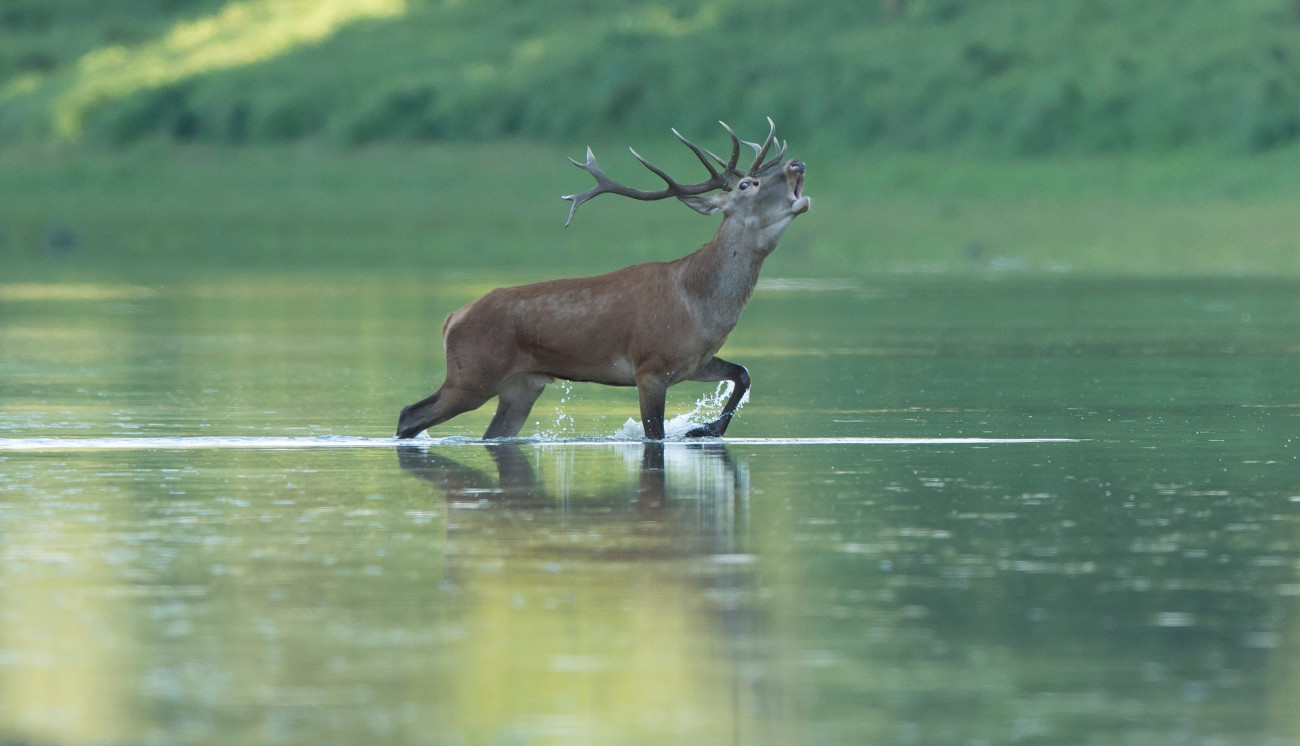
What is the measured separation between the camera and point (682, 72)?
291 ft

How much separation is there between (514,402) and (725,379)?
118cm

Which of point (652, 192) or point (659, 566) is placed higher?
point (652, 192)

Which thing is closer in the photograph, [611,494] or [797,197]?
[611,494]

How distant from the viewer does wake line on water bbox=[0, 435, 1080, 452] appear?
14.7m

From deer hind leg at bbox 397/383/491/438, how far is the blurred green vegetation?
26.1 m

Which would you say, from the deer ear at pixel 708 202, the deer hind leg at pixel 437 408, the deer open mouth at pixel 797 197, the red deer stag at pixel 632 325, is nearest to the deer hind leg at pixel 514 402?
the red deer stag at pixel 632 325

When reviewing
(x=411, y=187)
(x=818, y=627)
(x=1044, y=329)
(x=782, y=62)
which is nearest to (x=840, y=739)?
(x=818, y=627)

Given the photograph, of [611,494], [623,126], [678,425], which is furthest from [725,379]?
[623,126]

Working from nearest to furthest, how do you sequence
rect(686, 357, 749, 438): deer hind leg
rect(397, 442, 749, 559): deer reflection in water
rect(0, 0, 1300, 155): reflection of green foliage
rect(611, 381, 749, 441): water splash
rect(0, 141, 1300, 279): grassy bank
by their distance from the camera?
rect(397, 442, 749, 559): deer reflection in water < rect(686, 357, 749, 438): deer hind leg < rect(611, 381, 749, 441): water splash < rect(0, 141, 1300, 279): grassy bank < rect(0, 0, 1300, 155): reflection of green foliage

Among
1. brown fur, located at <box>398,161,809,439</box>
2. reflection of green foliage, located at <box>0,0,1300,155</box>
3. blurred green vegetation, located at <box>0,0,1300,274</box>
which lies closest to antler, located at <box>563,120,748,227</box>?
brown fur, located at <box>398,161,809,439</box>

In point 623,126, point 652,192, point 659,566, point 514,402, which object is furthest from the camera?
point 623,126

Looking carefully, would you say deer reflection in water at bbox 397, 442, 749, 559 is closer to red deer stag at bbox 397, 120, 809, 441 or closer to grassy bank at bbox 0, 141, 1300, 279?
red deer stag at bbox 397, 120, 809, 441

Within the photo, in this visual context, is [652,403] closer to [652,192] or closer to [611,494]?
[652,192]

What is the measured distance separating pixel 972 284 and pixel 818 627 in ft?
89.2
